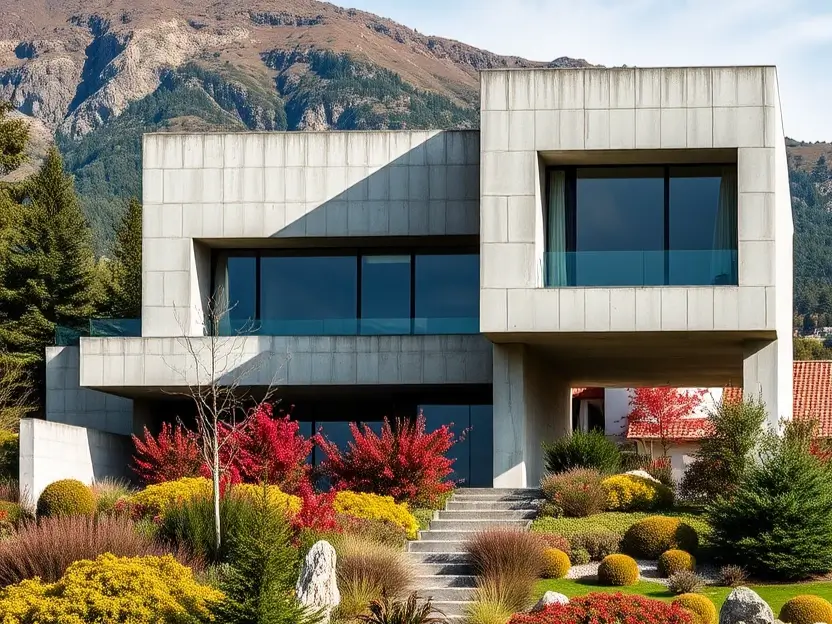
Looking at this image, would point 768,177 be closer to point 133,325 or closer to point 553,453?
point 553,453

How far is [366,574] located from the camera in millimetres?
19312

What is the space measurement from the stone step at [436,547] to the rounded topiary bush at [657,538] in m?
2.82

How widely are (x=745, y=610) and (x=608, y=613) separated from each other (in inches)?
92.6

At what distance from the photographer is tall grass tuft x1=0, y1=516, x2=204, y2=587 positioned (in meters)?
18.1

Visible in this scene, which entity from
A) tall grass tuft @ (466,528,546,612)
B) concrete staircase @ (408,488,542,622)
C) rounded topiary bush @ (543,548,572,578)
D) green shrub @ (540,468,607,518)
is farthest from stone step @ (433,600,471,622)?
green shrub @ (540,468,607,518)

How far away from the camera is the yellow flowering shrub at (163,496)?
2347 centimetres

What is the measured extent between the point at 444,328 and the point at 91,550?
1435cm

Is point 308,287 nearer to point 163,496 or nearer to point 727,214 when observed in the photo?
point 727,214

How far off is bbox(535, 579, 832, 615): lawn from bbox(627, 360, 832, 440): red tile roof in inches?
1125

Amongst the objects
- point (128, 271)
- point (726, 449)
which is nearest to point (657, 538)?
point (726, 449)

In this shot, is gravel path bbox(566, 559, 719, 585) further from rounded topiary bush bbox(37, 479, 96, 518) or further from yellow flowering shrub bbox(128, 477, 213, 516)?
rounded topiary bush bbox(37, 479, 96, 518)

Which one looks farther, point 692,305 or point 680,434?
point 680,434

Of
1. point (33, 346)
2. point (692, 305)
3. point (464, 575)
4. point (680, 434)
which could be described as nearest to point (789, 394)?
point (692, 305)

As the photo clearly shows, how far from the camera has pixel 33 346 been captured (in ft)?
144
